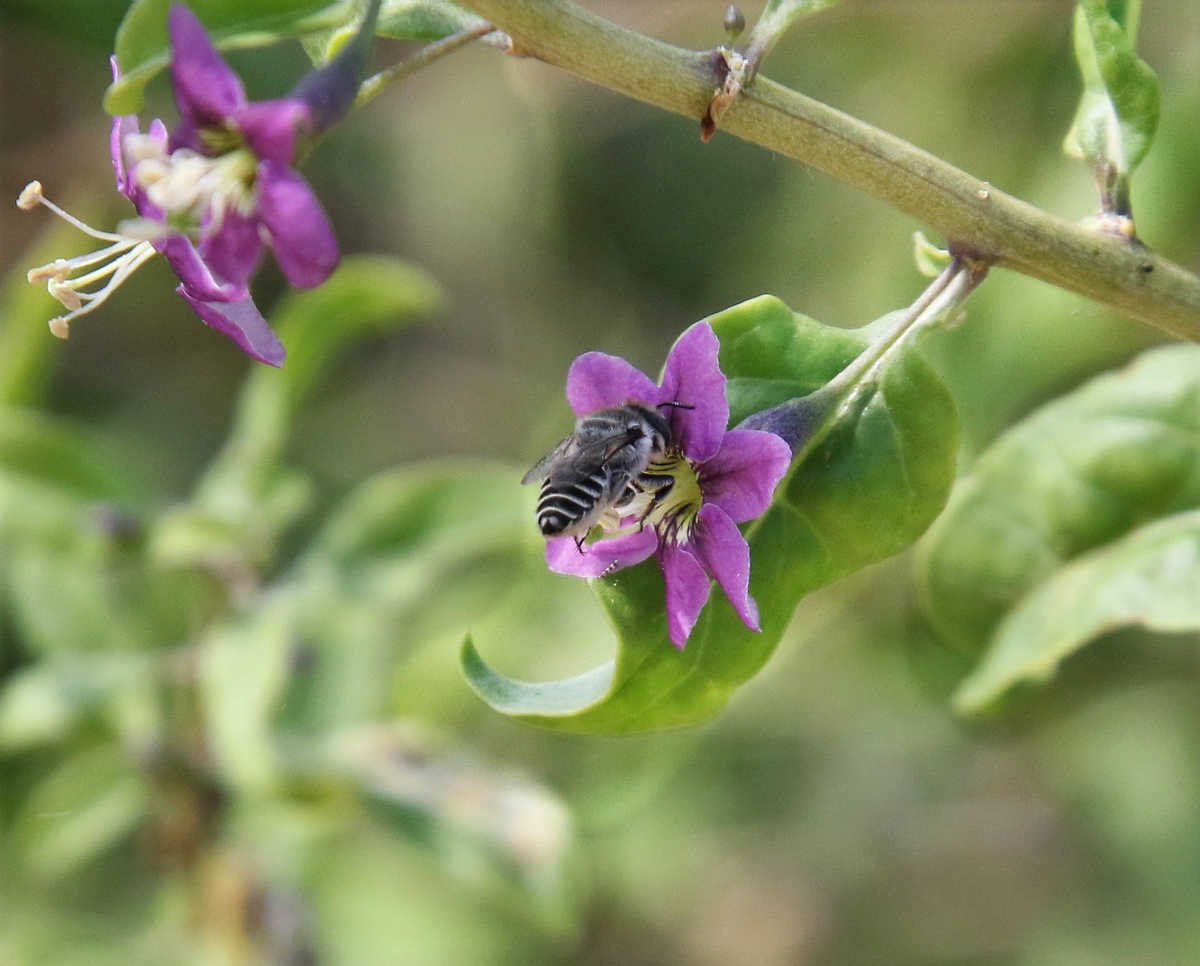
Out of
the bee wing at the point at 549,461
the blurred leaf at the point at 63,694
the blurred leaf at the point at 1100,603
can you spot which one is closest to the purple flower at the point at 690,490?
the bee wing at the point at 549,461

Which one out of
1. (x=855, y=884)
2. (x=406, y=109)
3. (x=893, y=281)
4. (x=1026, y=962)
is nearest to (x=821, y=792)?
(x=855, y=884)

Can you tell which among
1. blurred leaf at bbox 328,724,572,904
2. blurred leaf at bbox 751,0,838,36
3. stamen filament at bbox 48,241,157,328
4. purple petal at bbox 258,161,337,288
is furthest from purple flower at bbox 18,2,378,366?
blurred leaf at bbox 328,724,572,904

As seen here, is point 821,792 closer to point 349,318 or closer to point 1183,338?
point 349,318

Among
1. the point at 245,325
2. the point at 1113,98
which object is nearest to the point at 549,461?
the point at 245,325

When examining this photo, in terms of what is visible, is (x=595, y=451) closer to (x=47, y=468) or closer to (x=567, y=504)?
(x=567, y=504)

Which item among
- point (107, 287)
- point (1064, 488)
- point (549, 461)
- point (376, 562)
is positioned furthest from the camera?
point (376, 562)

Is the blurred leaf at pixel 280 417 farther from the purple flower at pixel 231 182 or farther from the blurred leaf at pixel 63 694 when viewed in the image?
the purple flower at pixel 231 182
